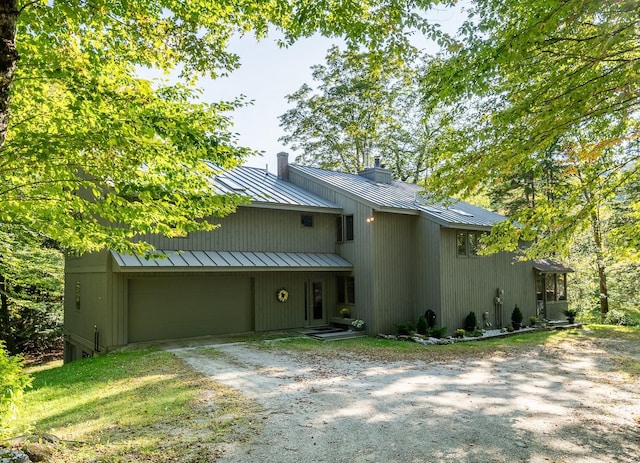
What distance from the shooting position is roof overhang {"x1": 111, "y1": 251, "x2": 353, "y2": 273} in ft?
37.5

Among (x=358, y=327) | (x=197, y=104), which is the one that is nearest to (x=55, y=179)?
(x=197, y=104)

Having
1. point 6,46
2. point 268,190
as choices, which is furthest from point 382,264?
point 6,46

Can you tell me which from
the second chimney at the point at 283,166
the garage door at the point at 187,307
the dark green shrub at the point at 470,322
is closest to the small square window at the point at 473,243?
the dark green shrub at the point at 470,322

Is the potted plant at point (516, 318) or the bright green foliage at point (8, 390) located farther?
the potted plant at point (516, 318)

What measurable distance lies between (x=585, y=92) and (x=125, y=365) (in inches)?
409

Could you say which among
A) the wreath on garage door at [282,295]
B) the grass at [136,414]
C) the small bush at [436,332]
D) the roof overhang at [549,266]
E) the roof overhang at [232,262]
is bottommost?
the small bush at [436,332]

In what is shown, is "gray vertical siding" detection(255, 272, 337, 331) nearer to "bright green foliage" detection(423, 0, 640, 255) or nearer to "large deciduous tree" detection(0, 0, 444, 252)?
"large deciduous tree" detection(0, 0, 444, 252)

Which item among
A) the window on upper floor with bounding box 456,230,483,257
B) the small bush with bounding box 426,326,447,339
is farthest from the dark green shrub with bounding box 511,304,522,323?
the small bush with bounding box 426,326,447,339

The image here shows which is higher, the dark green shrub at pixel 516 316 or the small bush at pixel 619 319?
the dark green shrub at pixel 516 316

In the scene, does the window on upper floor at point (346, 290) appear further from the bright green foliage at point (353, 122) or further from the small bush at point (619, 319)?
the small bush at point (619, 319)

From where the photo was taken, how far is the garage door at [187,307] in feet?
41.2

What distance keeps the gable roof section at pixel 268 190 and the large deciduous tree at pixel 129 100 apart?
7.23 m

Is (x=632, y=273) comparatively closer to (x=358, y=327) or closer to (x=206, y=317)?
(x=358, y=327)

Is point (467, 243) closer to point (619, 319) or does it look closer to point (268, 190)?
point (268, 190)
